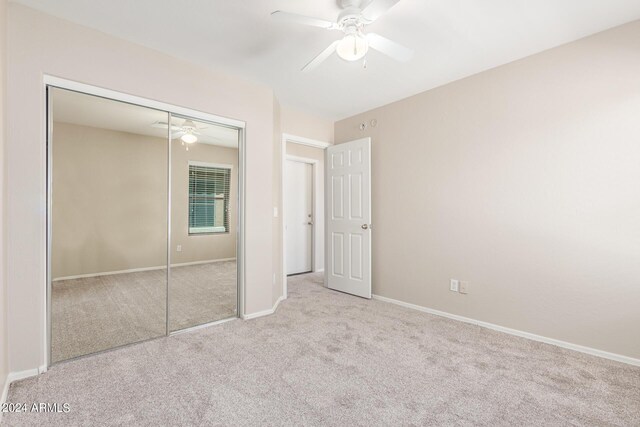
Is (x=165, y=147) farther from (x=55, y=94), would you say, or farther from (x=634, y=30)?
(x=634, y=30)

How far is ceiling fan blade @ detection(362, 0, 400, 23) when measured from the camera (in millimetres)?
1612

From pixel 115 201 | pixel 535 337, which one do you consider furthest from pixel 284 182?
pixel 535 337

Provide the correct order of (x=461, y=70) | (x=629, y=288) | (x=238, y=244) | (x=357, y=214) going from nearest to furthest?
(x=629, y=288)
(x=461, y=70)
(x=238, y=244)
(x=357, y=214)

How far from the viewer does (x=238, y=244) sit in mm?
3160

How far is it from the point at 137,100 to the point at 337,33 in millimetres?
1767

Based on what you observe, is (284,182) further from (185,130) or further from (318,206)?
(318,206)

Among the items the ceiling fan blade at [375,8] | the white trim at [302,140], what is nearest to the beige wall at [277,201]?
the white trim at [302,140]

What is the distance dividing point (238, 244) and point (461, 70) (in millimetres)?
2916

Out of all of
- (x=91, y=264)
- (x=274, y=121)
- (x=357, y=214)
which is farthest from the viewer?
(x=357, y=214)

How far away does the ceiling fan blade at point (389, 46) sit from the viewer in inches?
75.7

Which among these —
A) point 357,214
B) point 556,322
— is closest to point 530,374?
point 556,322

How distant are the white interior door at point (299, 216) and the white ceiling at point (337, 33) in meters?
2.33

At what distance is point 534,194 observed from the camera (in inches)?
104

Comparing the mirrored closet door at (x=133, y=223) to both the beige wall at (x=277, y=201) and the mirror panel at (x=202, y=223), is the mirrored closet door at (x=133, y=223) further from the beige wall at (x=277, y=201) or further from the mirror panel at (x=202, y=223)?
the beige wall at (x=277, y=201)
